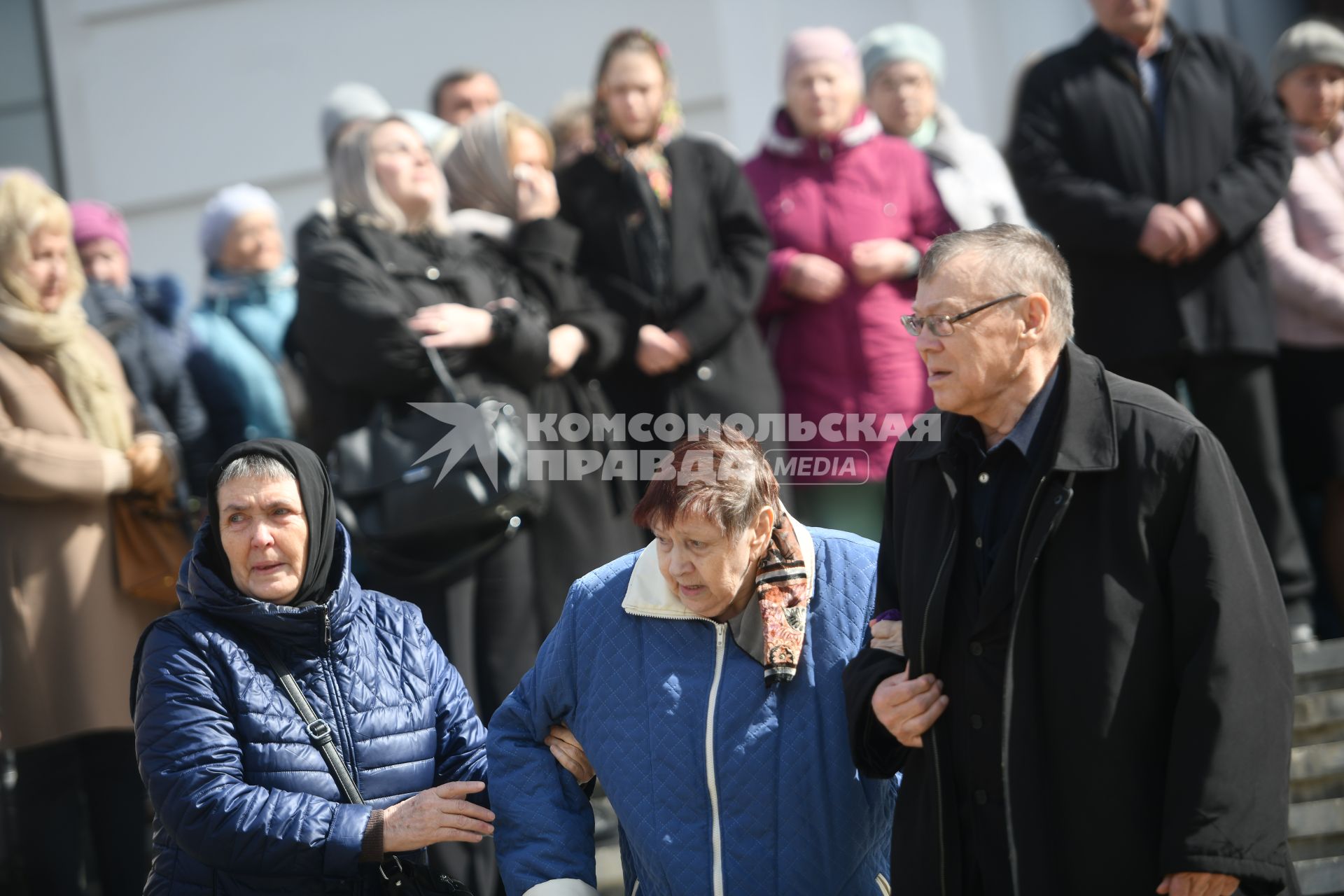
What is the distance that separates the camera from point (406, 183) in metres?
4.69

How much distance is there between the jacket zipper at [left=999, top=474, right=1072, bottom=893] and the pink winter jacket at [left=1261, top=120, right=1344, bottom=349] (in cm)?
273

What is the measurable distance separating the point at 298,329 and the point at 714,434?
1.82 metres

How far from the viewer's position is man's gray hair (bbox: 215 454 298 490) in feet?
11.0

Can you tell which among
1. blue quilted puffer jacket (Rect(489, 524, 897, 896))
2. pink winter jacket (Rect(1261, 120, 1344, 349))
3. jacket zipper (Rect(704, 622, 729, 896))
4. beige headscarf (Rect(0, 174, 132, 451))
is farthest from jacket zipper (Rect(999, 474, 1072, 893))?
beige headscarf (Rect(0, 174, 132, 451))

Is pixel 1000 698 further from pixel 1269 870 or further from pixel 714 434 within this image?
pixel 714 434

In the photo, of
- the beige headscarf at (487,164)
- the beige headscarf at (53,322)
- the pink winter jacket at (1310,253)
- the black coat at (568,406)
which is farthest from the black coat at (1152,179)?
the beige headscarf at (53,322)

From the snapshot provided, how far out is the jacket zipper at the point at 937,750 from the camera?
8.98 ft

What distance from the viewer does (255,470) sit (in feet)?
11.0

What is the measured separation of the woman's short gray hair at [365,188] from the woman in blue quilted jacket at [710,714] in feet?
5.90

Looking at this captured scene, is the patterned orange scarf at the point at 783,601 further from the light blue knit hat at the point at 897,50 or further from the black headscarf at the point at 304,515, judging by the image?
the light blue knit hat at the point at 897,50

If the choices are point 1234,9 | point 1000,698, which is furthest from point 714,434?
point 1234,9

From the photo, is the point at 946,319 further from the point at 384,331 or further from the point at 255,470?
the point at 384,331

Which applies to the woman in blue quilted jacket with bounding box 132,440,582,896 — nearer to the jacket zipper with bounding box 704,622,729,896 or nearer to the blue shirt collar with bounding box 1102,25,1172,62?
the jacket zipper with bounding box 704,622,729,896

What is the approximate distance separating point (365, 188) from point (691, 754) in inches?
91.7
